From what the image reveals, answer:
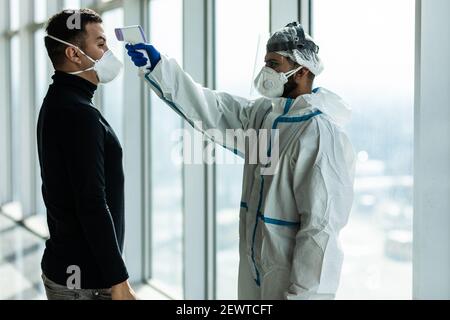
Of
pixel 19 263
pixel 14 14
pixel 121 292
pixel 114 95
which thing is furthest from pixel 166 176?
pixel 14 14

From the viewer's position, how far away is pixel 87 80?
1.58 metres

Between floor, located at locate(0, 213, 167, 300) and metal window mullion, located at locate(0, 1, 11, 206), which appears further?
metal window mullion, located at locate(0, 1, 11, 206)

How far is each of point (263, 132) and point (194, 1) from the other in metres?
1.48

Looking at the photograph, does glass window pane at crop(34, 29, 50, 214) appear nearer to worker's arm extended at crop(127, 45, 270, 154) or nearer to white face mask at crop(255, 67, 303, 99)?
worker's arm extended at crop(127, 45, 270, 154)

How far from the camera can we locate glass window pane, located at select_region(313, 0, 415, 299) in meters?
1.88

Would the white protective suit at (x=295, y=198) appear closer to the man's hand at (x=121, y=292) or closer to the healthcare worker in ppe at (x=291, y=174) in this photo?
the healthcare worker in ppe at (x=291, y=174)

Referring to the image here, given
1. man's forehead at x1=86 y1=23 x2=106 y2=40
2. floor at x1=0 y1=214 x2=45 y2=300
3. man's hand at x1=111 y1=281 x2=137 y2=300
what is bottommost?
floor at x1=0 y1=214 x2=45 y2=300

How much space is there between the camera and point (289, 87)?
5.75 feet

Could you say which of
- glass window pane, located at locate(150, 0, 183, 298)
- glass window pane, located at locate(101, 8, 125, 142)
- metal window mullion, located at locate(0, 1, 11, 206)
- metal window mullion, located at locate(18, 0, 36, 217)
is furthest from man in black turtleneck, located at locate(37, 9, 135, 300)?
metal window mullion, located at locate(0, 1, 11, 206)

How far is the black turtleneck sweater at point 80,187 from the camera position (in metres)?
1.38

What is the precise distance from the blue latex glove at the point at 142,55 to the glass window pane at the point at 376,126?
76 cm

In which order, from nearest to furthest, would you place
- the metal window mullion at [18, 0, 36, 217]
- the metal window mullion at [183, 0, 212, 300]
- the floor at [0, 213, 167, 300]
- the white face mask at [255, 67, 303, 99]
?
the white face mask at [255, 67, 303, 99]
the metal window mullion at [183, 0, 212, 300]
the floor at [0, 213, 167, 300]
the metal window mullion at [18, 0, 36, 217]

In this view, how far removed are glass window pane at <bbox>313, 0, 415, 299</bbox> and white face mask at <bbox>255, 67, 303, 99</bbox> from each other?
42 centimetres

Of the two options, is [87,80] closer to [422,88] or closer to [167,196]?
[422,88]
